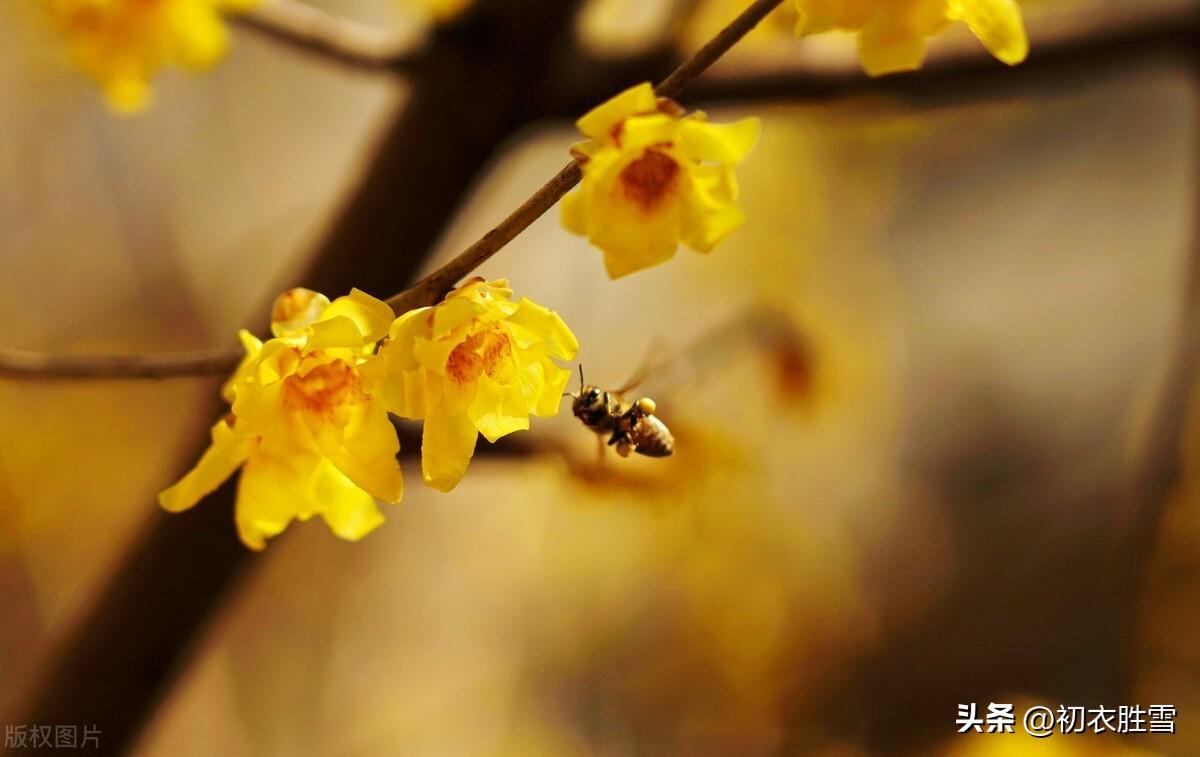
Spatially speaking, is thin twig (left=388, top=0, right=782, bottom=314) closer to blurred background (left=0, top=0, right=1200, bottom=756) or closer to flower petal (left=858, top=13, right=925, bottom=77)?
flower petal (left=858, top=13, right=925, bottom=77)

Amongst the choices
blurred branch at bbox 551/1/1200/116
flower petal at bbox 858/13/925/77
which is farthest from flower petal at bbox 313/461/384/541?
blurred branch at bbox 551/1/1200/116

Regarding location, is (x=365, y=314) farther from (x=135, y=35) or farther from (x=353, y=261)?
(x=135, y=35)

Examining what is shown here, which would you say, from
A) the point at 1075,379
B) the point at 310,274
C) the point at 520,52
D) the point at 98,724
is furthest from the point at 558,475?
the point at 1075,379

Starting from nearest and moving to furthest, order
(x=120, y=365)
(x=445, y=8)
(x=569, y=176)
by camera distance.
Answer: (x=569, y=176) < (x=120, y=365) < (x=445, y=8)

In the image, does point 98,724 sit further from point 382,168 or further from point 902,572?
point 902,572

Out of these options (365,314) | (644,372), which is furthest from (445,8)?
(365,314)

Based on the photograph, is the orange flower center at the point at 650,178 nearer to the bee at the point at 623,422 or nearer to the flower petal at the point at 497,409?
the flower petal at the point at 497,409
